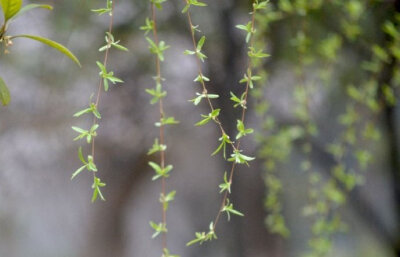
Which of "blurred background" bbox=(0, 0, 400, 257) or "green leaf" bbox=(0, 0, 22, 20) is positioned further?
"blurred background" bbox=(0, 0, 400, 257)

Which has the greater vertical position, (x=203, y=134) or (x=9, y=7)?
(x=9, y=7)

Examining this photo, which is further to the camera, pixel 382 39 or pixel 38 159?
pixel 382 39

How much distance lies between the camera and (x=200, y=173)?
5.21ft

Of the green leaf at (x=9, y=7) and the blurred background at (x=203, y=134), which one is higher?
the green leaf at (x=9, y=7)

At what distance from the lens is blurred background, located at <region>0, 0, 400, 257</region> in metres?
1.43

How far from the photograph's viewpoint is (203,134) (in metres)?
1.58

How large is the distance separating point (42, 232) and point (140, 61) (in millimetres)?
549

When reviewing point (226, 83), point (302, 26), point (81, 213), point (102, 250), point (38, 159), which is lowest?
point (102, 250)

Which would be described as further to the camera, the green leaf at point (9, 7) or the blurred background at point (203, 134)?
the blurred background at point (203, 134)

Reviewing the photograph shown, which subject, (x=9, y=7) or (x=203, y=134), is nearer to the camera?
(x=9, y=7)

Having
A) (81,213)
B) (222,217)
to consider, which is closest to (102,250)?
(81,213)

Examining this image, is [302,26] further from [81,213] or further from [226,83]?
[81,213]

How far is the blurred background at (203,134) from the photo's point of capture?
4.68 feet

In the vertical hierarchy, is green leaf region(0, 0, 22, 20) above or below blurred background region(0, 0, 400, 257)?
above
